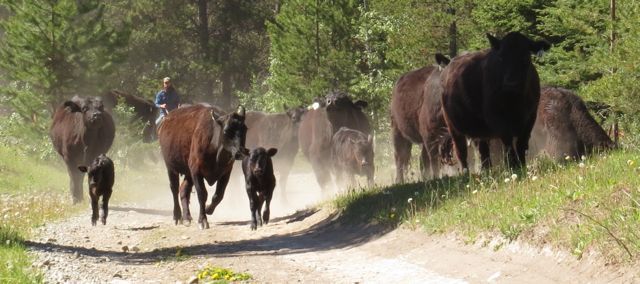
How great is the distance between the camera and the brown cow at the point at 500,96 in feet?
44.6

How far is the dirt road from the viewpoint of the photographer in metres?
8.91

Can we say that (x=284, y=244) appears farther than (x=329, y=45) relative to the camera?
No

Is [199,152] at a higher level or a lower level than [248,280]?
higher

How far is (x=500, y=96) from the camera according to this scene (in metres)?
13.8

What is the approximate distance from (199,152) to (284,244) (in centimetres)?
408

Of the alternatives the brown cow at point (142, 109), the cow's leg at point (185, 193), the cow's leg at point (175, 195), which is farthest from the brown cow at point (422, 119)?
the brown cow at point (142, 109)

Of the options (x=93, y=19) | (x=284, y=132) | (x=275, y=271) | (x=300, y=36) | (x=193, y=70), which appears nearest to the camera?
(x=275, y=271)

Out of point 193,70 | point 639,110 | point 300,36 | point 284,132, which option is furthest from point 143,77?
point 639,110

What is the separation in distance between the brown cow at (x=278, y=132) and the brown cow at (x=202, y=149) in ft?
22.5

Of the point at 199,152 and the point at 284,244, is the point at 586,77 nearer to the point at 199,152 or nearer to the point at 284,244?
the point at 199,152

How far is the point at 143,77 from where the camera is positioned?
166 feet

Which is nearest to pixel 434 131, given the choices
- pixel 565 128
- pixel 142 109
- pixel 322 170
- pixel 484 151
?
pixel 484 151

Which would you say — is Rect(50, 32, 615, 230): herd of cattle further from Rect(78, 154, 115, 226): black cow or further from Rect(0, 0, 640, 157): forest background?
Rect(0, 0, 640, 157): forest background

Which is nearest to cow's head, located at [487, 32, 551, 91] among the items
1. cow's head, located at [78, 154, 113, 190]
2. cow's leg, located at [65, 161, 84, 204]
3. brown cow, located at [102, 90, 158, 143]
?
cow's head, located at [78, 154, 113, 190]
